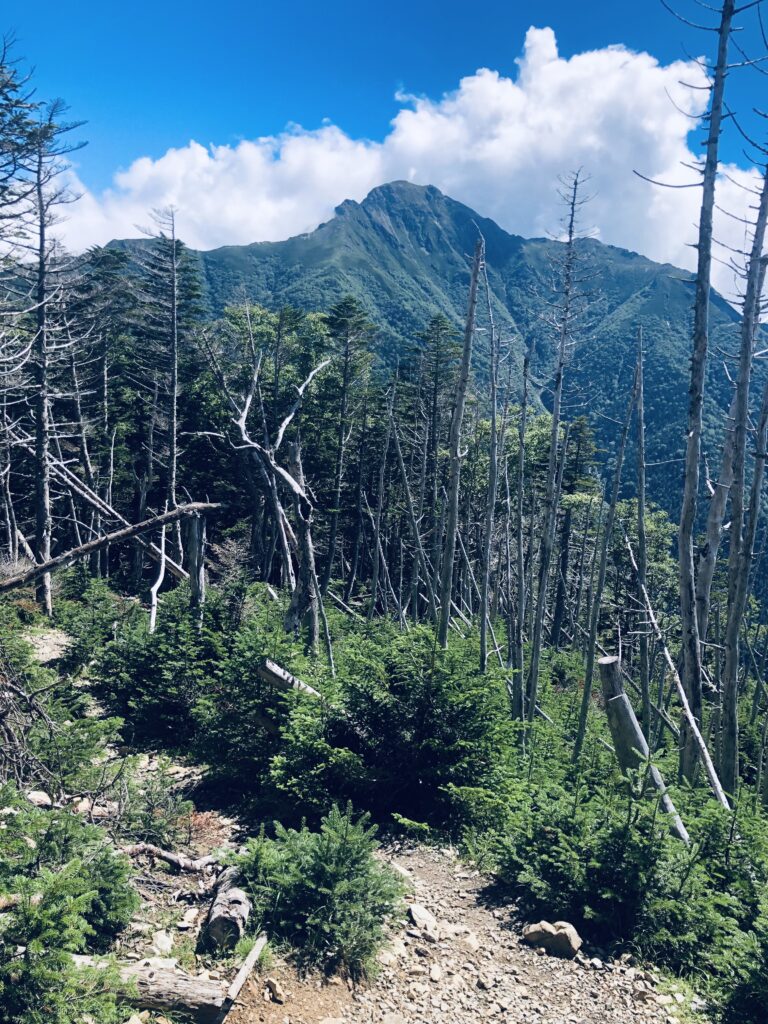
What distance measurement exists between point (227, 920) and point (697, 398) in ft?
20.1

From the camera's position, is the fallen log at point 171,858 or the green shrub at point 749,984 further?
the fallen log at point 171,858

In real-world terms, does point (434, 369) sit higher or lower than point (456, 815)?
A: higher

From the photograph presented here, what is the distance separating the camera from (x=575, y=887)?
4.87m

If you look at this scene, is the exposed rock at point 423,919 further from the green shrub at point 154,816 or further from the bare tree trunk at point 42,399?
the bare tree trunk at point 42,399

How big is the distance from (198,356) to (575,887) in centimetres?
2348

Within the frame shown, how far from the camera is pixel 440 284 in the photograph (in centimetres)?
14238

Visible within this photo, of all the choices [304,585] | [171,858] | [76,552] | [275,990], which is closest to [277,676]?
[304,585]

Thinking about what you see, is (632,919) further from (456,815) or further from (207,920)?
(207,920)

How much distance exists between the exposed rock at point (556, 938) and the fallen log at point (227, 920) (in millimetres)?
2014

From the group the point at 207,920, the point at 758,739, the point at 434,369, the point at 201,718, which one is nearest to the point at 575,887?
the point at 207,920

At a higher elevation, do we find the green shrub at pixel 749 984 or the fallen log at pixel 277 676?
the fallen log at pixel 277 676

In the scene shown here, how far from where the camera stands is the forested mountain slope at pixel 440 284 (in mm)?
55344

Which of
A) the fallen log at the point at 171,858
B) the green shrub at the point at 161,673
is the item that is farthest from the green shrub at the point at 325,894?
the green shrub at the point at 161,673

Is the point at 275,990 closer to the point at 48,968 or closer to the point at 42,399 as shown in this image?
the point at 48,968
